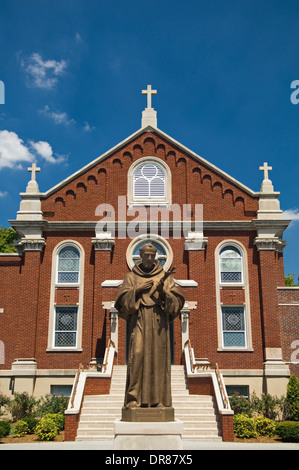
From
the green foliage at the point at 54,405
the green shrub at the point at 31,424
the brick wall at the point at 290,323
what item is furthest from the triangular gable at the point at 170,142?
the green shrub at the point at 31,424

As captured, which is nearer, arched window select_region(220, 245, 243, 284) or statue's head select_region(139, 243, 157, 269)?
statue's head select_region(139, 243, 157, 269)

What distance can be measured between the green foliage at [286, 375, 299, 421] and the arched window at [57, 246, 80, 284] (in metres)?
10.3

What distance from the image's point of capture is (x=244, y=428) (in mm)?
16188

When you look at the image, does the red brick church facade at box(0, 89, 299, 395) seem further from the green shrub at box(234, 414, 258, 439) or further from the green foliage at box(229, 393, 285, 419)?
the green shrub at box(234, 414, 258, 439)

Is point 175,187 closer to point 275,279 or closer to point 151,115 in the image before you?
point 151,115

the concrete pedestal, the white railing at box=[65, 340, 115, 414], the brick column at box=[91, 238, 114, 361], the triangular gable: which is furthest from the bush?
the concrete pedestal

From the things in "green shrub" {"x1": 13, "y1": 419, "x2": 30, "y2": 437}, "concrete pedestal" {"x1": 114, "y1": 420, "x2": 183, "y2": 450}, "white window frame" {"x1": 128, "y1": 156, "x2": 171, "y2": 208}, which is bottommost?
"green shrub" {"x1": 13, "y1": 419, "x2": 30, "y2": 437}

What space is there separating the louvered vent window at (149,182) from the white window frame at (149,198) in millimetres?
110

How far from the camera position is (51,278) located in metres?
22.9

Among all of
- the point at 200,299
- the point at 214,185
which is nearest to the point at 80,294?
the point at 200,299

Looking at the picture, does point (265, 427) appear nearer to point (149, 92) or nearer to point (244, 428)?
point (244, 428)

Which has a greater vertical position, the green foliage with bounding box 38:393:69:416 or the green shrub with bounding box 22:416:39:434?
the green foliage with bounding box 38:393:69:416

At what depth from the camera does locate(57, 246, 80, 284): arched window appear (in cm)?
2308
